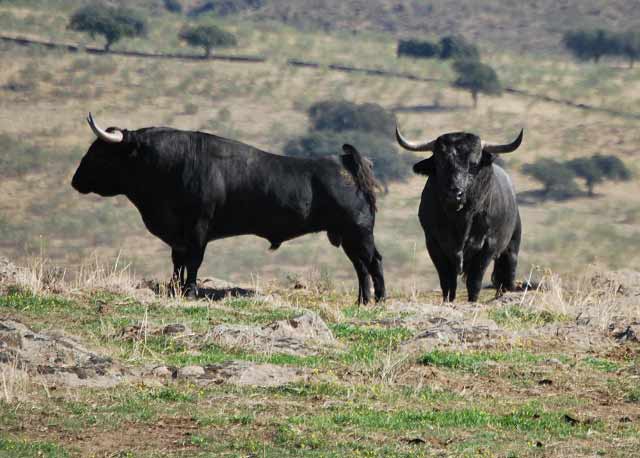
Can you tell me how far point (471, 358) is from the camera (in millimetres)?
11438

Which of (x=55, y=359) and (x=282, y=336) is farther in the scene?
(x=282, y=336)

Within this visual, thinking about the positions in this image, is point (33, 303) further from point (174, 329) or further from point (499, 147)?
point (499, 147)

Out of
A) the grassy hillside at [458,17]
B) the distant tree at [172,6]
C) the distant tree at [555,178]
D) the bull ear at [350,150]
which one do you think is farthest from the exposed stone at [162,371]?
the distant tree at [172,6]

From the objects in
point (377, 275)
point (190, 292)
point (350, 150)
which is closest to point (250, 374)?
point (190, 292)

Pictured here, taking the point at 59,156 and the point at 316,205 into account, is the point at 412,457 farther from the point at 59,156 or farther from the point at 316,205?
the point at 59,156

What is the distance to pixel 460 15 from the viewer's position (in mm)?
86938

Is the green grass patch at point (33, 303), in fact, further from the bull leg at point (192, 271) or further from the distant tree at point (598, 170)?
the distant tree at point (598, 170)

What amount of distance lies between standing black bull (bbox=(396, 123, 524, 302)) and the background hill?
8.17 meters

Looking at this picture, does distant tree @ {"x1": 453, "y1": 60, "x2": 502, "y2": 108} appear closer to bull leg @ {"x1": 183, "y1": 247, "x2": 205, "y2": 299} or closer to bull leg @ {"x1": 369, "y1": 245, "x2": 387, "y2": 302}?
bull leg @ {"x1": 369, "y1": 245, "x2": 387, "y2": 302}

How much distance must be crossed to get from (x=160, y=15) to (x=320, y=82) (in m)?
19.3

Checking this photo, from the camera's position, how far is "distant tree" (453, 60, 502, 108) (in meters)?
58.8

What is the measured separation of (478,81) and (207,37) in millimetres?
12512

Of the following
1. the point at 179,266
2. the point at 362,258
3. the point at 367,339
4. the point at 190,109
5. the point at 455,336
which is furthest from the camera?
the point at 190,109

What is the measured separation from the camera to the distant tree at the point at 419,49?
69875 millimetres
